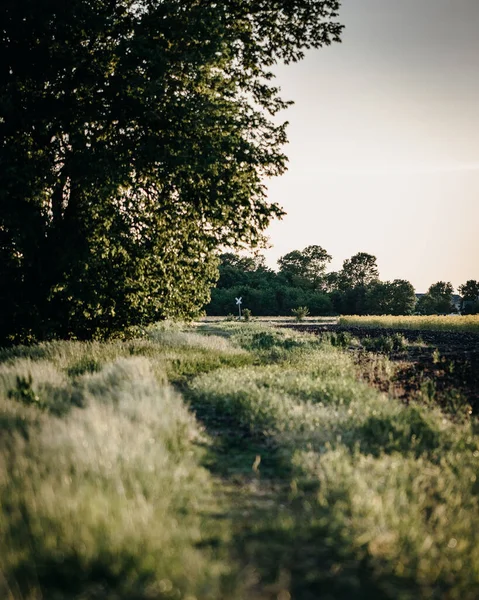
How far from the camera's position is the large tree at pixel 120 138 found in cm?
1011

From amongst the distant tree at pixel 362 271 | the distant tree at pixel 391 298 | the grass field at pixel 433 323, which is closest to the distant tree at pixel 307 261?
the distant tree at pixel 362 271

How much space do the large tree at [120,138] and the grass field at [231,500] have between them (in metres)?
5.50

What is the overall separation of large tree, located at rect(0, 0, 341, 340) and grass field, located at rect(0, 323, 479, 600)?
5.50m

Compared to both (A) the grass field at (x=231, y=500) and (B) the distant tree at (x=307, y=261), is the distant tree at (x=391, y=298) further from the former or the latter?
(A) the grass field at (x=231, y=500)

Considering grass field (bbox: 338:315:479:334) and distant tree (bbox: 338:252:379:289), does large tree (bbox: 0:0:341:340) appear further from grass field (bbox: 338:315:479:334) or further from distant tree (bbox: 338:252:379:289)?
distant tree (bbox: 338:252:379:289)

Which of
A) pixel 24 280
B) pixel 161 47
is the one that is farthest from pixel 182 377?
pixel 161 47

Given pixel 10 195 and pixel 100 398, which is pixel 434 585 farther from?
pixel 10 195

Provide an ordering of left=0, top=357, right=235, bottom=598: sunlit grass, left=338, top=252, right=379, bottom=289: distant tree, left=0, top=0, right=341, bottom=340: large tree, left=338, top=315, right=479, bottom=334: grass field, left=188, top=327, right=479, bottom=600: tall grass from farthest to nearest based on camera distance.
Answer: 1. left=338, top=252, right=379, bottom=289: distant tree
2. left=338, top=315, right=479, bottom=334: grass field
3. left=0, top=0, right=341, bottom=340: large tree
4. left=188, top=327, right=479, bottom=600: tall grass
5. left=0, top=357, right=235, bottom=598: sunlit grass

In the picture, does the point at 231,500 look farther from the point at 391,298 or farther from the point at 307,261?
the point at 307,261

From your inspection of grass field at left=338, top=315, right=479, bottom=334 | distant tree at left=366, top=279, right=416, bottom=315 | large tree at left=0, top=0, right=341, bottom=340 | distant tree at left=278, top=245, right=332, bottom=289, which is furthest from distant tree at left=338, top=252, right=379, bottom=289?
large tree at left=0, top=0, right=341, bottom=340

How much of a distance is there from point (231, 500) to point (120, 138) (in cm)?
961

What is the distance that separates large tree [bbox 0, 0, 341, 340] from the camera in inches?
398

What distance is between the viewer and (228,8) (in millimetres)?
12023

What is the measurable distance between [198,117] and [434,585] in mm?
9799
